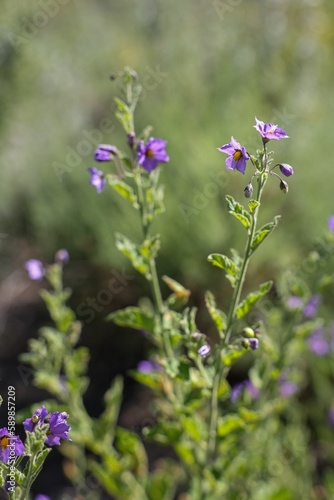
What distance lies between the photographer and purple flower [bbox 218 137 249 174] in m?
1.19

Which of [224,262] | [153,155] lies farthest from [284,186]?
[153,155]

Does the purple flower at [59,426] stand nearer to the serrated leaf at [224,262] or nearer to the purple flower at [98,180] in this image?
the serrated leaf at [224,262]

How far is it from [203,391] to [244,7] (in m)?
8.02

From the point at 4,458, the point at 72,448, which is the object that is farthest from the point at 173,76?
the point at 4,458

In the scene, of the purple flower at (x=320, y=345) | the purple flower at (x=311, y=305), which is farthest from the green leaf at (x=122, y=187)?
the purple flower at (x=320, y=345)

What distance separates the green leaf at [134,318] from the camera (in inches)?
62.1

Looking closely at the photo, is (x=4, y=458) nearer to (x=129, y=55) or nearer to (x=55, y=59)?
(x=55, y=59)

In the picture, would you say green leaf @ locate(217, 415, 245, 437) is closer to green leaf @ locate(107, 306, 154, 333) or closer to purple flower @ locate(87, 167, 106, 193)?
green leaf @ locate(107, 306, 154, 333)

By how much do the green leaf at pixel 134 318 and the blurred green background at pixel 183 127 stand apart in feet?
3.86

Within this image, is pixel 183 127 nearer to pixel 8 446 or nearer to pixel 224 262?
pixel 224 262

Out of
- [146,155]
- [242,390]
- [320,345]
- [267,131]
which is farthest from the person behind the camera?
[320,345]

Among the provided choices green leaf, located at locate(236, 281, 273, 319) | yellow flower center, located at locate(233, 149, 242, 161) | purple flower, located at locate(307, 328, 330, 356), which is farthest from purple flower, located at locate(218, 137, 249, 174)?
purple flower, located at locate(307, 328, 330, 356)

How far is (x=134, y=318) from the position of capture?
160 centimetres

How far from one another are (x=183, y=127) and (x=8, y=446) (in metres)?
3.96
